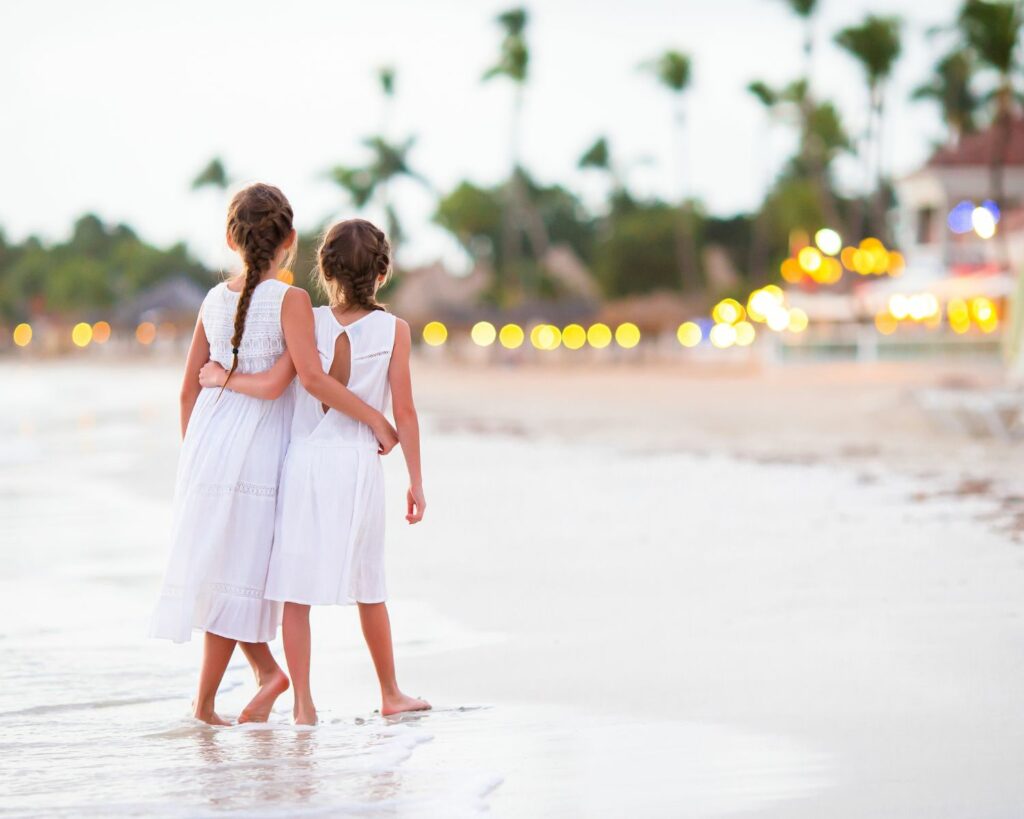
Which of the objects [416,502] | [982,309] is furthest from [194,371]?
[982,309]

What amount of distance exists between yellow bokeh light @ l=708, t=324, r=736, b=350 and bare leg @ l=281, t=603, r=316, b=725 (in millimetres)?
46691

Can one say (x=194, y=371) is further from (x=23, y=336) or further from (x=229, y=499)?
(x=23, y=336)

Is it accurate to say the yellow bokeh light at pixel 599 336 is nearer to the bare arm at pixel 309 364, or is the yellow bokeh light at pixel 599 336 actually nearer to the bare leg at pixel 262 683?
the bare leg at pixel 262 683

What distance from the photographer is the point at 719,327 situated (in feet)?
167

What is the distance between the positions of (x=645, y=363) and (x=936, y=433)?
3866 centimetres

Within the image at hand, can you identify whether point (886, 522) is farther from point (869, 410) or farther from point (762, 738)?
point (869, 410)

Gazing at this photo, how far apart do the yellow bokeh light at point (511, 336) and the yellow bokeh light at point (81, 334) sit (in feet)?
170

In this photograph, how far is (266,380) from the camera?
4219mm

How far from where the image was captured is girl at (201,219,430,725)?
4.19 m

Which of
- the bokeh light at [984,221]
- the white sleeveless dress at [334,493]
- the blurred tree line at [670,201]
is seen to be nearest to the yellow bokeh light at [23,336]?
the blurred tree line at [670,201]

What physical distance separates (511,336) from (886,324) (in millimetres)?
26487

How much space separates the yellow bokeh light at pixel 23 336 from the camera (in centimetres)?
11225

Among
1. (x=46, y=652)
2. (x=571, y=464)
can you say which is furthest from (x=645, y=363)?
(x=46, y=652)

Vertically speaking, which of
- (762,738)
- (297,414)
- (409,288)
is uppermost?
(409,288)
